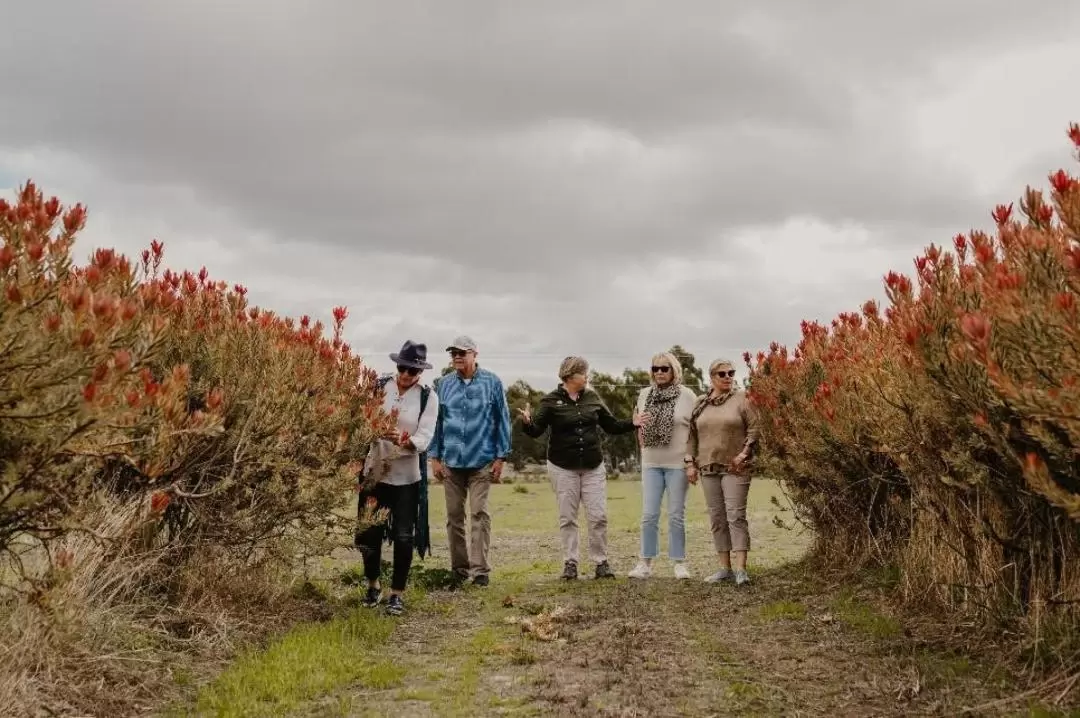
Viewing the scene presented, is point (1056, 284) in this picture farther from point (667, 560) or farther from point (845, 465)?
point (667, 560)

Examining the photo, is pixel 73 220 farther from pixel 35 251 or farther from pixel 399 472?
pixel 399 472

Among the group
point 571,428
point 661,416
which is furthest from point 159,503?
point 661,416

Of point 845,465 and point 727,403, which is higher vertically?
point 727,403

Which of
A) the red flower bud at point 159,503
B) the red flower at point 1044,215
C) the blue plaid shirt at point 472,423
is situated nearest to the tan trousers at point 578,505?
the blue plaid shirt at point 472,423

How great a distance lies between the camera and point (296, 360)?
743 cm

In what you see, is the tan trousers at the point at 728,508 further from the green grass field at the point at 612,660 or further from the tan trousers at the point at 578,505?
the tan trousers at the point at 578,505

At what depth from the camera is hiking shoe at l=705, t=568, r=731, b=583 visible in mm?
9633

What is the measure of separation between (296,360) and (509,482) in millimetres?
34905

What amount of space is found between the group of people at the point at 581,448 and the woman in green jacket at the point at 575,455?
0.01m

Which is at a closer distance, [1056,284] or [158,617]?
[1056,284]

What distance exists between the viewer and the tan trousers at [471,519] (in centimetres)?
975

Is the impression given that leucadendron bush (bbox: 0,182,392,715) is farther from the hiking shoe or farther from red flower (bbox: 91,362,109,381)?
the hiking shoe

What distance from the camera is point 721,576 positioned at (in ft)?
31.8

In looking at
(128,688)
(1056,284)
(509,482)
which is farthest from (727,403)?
(509,482)
